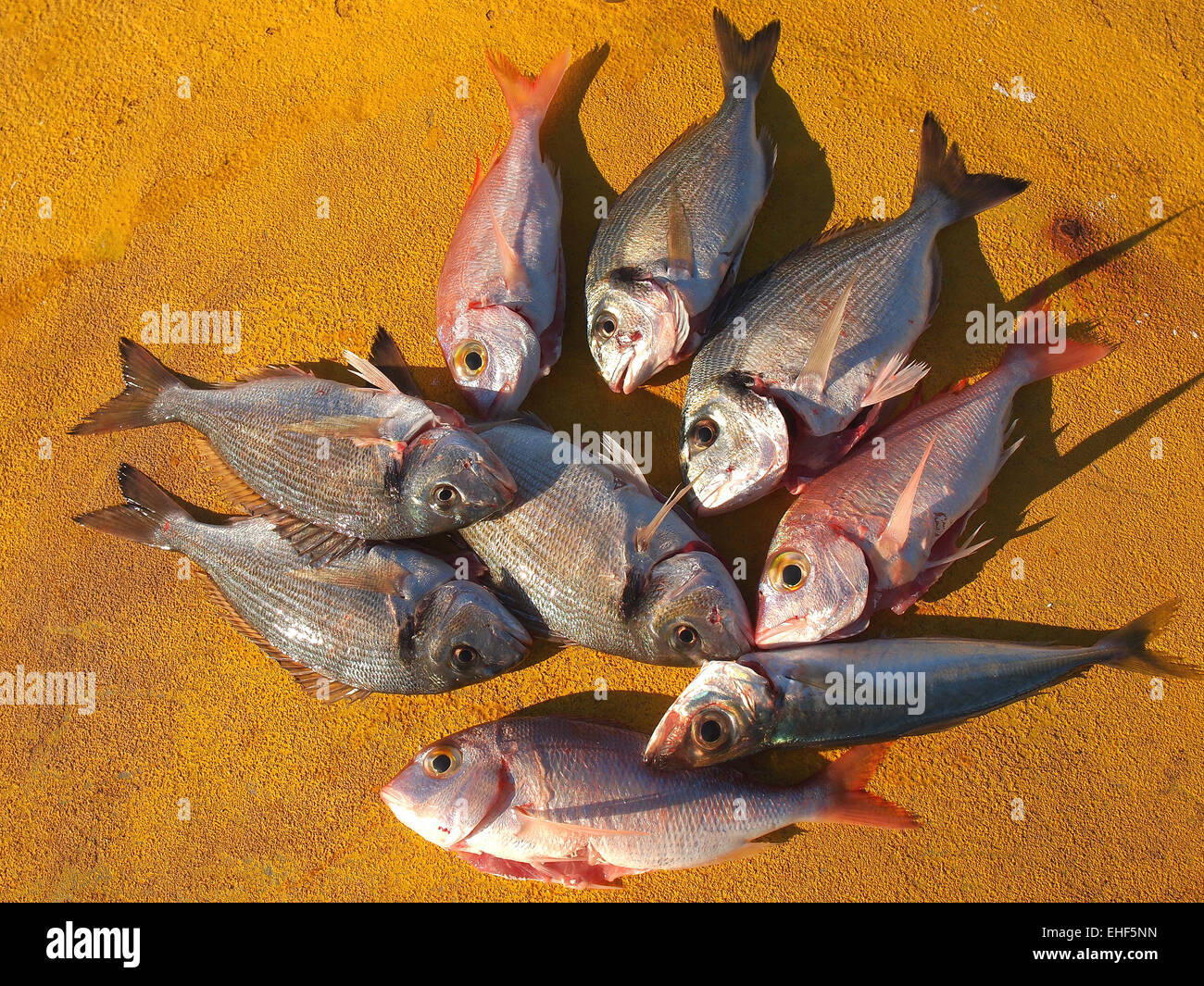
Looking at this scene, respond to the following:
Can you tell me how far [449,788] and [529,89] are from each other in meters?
3.08

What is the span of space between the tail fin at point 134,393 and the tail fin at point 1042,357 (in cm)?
359

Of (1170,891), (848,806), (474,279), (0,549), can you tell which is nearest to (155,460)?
(0,549)

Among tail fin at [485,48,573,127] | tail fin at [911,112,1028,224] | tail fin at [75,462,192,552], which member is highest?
tail fin at [485,48,573,127]

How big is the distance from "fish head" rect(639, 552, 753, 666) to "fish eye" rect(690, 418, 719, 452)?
432 mm

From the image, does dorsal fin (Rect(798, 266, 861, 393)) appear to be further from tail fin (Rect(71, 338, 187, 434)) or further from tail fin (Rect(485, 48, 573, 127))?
tail fin (Rect(71, 338, 187, 434))

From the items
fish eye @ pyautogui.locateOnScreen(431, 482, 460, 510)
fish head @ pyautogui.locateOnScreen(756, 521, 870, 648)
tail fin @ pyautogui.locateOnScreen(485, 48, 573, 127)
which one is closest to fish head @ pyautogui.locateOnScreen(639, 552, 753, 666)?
fish head @ pyautogui.locateOnScreen(756, 521, 870, 648)

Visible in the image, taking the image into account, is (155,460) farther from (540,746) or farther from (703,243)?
(703,243)

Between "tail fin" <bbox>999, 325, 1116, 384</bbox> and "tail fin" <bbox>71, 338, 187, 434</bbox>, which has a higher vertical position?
"tail fin" <bbox>71, 338, 187, 434</bbox>

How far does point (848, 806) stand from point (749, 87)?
3.10 meters

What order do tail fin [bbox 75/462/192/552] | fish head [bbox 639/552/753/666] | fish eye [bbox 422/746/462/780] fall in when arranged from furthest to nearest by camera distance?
1. tail fin [bbox 75/462/192/552]
2. fish eye [bbox 422/746/462/780]
3. fish head [bbox 639/552/753/666]

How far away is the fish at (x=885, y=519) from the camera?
2.89 m

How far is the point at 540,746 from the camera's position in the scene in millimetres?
3105

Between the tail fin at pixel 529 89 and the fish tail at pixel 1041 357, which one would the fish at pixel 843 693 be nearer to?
the fish tail at pixel 1041 357

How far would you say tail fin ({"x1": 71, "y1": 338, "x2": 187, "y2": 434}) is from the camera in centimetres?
341
